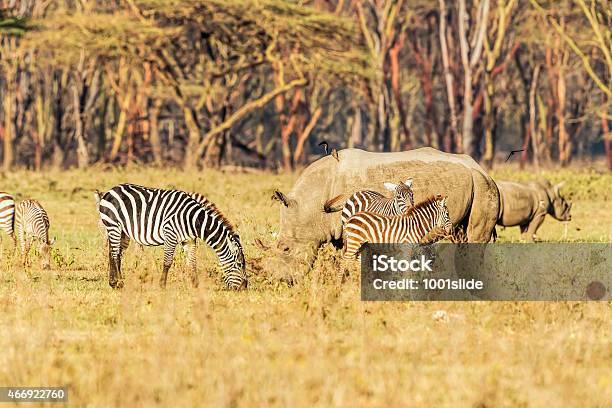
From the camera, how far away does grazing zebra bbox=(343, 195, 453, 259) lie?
12789 mm

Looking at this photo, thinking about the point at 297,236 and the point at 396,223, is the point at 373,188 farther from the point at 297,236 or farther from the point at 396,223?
the point at 396,223

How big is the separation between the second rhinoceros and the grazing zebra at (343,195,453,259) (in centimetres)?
780

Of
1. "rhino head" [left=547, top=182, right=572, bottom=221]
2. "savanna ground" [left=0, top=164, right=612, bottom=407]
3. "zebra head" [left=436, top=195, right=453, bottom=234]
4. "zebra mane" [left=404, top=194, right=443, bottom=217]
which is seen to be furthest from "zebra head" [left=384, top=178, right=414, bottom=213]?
"rhino head" [left=547, top=182, right=572, bottom=221]

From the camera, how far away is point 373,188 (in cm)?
Answer: 1428

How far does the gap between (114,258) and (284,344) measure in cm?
418

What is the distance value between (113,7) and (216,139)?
8732 mm

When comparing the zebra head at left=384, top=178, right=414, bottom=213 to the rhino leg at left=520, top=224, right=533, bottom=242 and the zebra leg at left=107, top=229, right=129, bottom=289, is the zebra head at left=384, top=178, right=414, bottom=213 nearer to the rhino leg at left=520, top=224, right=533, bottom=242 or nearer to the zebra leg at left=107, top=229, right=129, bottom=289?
the zebra leg at left=107, top=229, right=129, bottom=289

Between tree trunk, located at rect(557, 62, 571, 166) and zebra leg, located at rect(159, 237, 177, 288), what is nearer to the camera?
zebra leg, located at rect(159, 237, 177, 288)

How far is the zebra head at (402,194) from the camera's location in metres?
13.4

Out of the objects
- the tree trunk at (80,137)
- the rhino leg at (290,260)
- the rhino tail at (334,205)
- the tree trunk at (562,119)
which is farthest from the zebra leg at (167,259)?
the tree trunk at (562,119)

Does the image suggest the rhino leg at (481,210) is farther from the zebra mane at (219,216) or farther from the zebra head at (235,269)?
the zebra mane at (219,216)

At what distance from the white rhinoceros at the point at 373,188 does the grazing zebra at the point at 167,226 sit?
68cm

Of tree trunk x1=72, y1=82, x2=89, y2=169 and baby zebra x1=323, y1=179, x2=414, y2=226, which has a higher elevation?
tree trunk x1=72, y1=82, x2=89, y2=169

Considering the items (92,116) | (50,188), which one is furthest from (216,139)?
(92,116)
